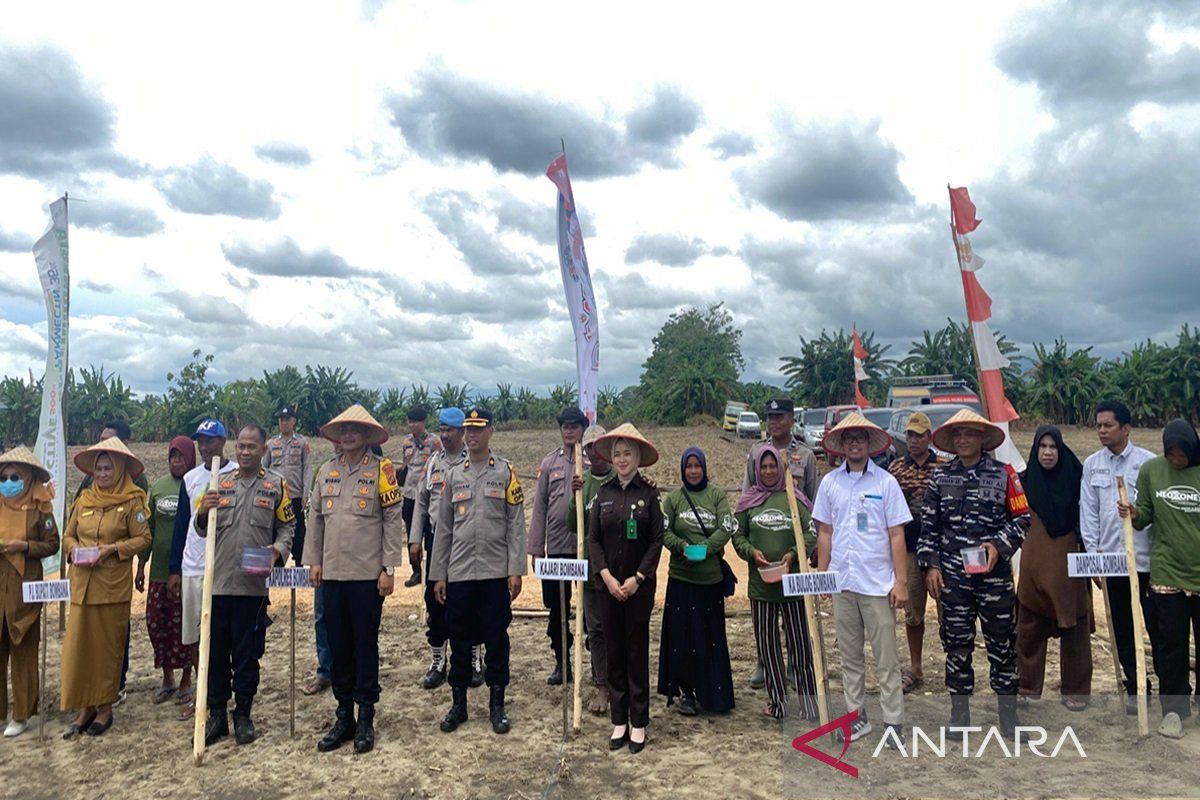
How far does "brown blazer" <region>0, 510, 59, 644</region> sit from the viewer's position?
495 cm

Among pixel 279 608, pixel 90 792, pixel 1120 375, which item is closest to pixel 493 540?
pixel 90 792

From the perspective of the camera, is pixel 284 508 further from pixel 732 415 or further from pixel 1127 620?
pixel 732 415

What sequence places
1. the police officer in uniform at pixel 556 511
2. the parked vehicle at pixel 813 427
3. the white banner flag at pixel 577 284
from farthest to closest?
the parked vehicle at pixel 813 427, the white banner flag at pixel 577 284, the police officer in uniform at pixel 556 511

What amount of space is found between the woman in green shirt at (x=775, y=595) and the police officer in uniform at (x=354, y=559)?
2215 millimetres

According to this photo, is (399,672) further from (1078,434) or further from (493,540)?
(1078,434)

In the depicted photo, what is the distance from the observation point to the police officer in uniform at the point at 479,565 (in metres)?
4.84

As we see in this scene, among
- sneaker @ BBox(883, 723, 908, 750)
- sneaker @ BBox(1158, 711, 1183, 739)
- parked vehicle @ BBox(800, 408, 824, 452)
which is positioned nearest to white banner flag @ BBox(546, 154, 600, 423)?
sneaker @ BBox(883, 723, 908, 750)

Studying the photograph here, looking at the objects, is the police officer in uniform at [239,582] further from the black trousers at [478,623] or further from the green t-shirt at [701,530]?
the green t-shirt at [701,530]

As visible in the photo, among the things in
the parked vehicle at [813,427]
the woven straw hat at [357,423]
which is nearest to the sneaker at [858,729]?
the woven straw hat at [357,423]

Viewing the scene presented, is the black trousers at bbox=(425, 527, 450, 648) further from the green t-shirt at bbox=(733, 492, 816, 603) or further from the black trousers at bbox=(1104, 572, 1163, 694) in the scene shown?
the black trousers at bbox=(1104, 572, 1163, 694)

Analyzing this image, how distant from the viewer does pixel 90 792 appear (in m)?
4.18

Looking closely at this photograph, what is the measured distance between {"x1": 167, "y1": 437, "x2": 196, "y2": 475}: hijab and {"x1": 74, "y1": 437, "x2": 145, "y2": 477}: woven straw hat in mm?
298

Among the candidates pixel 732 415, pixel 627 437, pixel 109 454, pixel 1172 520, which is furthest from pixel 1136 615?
pixel 732 415

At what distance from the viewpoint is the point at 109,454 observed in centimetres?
496
